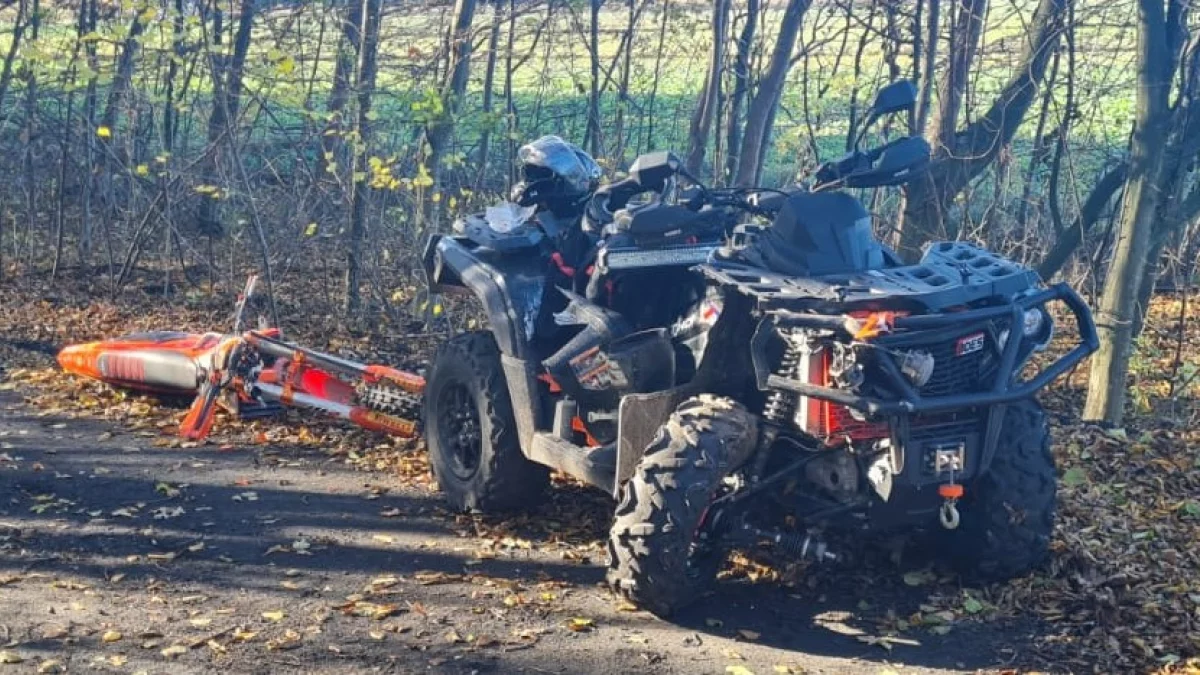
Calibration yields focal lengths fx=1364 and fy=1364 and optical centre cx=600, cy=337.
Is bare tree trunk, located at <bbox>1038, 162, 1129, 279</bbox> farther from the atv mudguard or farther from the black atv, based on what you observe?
the atv mudguard

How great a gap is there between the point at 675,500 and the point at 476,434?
2.10 meters

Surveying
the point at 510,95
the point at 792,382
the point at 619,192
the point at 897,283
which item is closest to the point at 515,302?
the point at 619,192

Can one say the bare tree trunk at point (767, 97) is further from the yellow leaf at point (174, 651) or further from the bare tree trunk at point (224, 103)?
the yellow leaf at point (174, 651)

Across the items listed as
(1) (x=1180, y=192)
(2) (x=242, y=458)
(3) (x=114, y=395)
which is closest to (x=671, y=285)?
(2) (x=242, y=458)

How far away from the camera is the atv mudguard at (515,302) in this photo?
678cm

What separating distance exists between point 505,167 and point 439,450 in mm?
6543

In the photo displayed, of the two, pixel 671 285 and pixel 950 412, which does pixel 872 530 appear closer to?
pixel 950 412

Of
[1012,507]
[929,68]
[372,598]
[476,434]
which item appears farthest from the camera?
[929,68]

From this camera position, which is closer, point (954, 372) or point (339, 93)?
point (954, 372)

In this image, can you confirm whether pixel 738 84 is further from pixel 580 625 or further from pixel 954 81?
pixel 580 625

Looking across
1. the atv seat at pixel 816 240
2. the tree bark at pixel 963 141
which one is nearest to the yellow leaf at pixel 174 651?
the atv seat at pixel 816 240

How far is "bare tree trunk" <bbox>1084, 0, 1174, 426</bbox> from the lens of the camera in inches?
321

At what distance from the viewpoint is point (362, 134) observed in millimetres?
11805

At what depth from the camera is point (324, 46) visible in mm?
13516
